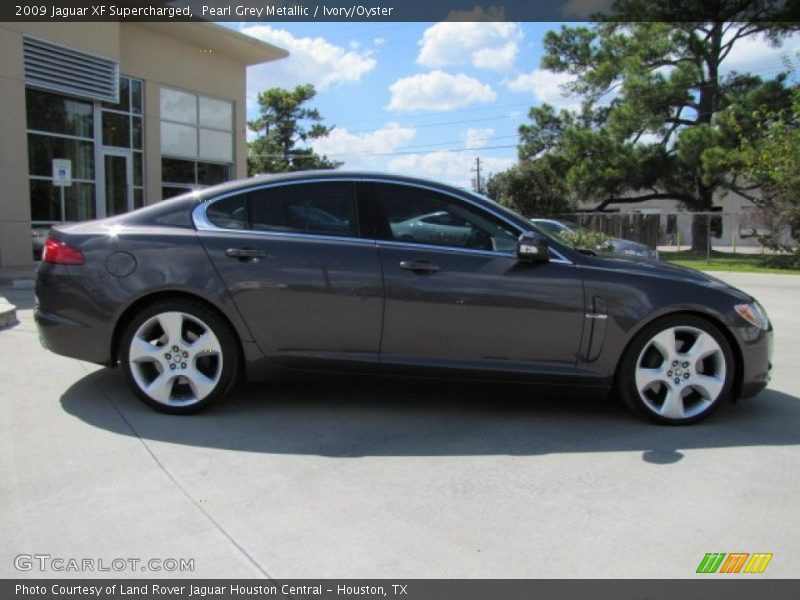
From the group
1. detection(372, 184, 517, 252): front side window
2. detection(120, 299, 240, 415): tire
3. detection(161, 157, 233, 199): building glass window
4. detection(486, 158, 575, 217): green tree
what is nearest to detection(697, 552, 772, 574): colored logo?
detection(372, 184, 517, 252): front side window

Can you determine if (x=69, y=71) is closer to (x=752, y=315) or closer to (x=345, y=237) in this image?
(x=345, y=237)

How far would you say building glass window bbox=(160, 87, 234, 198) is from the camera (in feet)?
63.4

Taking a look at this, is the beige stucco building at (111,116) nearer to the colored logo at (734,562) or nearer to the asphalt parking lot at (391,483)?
the asphalt parking lot at (391,483)

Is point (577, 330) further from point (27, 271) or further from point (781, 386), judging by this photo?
point (27, 271)

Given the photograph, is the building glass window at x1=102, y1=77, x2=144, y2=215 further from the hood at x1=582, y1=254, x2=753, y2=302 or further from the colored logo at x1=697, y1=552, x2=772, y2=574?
the colored logo at x1=697, y1=552, x2=772, y2=574

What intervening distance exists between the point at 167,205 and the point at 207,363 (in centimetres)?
111

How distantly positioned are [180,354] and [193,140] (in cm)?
1714

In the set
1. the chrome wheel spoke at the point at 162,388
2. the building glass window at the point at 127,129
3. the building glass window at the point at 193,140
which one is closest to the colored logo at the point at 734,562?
the chrome wheel spoke at the point at 162,388

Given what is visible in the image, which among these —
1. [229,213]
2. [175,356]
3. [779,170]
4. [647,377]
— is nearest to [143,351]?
[175,356]

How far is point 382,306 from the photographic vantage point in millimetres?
4395

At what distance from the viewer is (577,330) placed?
4.41 metres

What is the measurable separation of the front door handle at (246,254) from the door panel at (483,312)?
2.58 feet

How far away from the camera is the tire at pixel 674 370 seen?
4.46 meters
